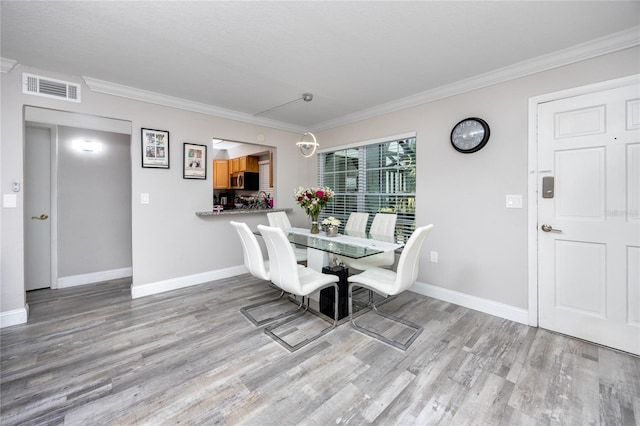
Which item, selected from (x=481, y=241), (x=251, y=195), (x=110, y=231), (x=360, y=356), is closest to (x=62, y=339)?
(x=110, y=231)

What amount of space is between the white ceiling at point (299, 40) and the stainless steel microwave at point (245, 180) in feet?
9.57

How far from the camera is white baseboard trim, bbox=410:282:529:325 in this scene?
2.67 metres

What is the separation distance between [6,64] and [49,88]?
12.2 inches

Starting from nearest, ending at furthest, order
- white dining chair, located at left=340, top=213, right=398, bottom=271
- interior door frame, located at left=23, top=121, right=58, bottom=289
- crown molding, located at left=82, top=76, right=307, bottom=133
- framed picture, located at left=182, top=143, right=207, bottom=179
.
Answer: crown molding, located at left=82, top=76, right=307, bottom=133 → white dining chair, located at left=340, top=213, right=398, bottom=271 → interior door frame, located at left=23, top=121, right=58, bottom=289 → framed picture, located at left=182, top=143, right=207, bottom=179

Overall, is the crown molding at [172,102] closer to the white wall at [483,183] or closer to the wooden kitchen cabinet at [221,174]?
the white wall at [483,183]

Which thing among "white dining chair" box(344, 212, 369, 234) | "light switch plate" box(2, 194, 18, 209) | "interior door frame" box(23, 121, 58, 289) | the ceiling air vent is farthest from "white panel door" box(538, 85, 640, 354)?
"interior door frame" box(23, 121, 58, 289)

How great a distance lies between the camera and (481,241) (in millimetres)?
2939

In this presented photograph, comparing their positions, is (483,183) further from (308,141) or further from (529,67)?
(308,141)

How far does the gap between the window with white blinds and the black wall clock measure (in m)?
0.57

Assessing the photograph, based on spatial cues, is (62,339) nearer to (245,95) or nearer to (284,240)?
(284,240)

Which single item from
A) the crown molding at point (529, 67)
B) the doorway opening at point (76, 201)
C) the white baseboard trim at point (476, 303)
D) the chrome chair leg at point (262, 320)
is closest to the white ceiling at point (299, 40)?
the crown molding at point (529, 67)

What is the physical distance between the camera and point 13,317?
2.60 metres

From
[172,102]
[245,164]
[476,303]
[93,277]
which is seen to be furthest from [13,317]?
[476,303]

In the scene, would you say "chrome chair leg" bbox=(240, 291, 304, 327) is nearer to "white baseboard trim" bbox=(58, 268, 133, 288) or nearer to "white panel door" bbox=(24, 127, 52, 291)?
"white baseboard trim" bbox=(58, 268, 133, 288)
